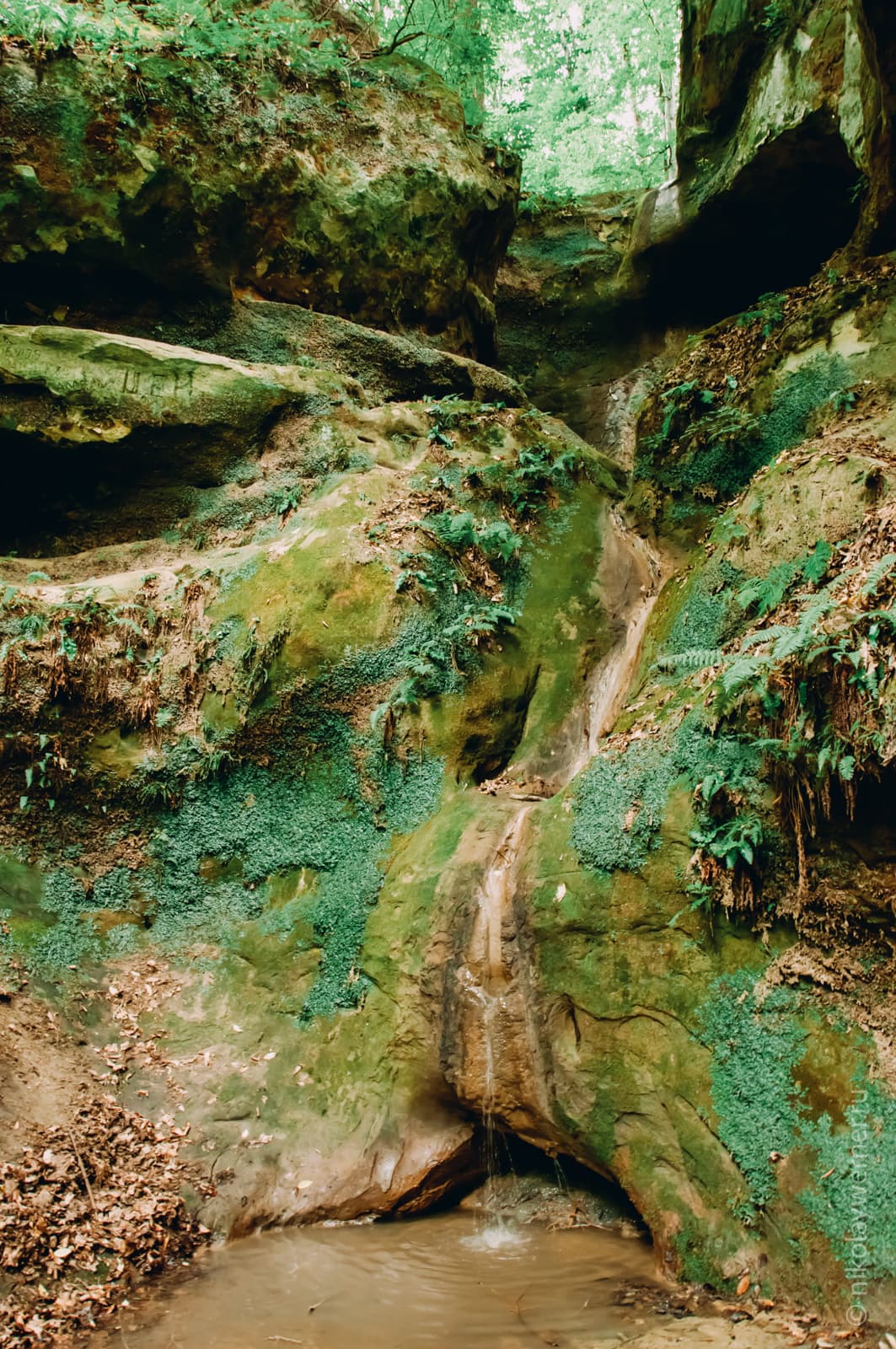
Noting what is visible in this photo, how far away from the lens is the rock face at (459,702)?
224 inches

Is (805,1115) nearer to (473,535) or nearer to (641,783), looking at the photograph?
(641,783)

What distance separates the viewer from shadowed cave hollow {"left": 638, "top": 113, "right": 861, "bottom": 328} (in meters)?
11.8

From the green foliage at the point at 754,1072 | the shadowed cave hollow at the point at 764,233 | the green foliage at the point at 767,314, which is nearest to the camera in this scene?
the green foliage at the point at 754,1072

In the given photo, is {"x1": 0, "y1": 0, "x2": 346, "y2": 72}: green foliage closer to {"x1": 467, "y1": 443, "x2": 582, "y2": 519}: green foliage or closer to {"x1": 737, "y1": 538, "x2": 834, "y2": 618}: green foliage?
{"x1": 467, "y1": 443, "x2": 582, "y2": 519}: green foliage

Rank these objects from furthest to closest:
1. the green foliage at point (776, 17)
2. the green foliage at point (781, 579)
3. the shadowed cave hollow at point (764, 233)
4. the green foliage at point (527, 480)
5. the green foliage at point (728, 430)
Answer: the shadowed cave hollow at point (764, 233), the green foliage at point (776, 17), the green foliage at point (527, 480), the green foliage at point (728, 430), the green foliage at point (781, 579)

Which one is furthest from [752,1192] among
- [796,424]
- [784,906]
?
[796,424]

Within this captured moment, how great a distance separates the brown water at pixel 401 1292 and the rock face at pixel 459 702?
0.41m

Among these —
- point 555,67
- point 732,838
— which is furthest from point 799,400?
point 555,67

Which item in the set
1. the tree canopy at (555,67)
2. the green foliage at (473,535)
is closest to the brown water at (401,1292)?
the green foliage at (473,535)

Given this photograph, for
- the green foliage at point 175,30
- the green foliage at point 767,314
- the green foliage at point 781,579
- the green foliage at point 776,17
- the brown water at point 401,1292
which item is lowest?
the brown water at point 401,1292

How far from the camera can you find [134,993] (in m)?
8.21

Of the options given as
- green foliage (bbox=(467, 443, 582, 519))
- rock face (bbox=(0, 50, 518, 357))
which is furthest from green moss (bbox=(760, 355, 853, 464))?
rock face (bbox=(0, 50, 518, 357))

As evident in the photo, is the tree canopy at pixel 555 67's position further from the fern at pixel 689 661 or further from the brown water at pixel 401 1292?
the brown water at pixel 401 1292

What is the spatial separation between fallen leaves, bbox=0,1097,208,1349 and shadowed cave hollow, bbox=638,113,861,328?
13.7m
